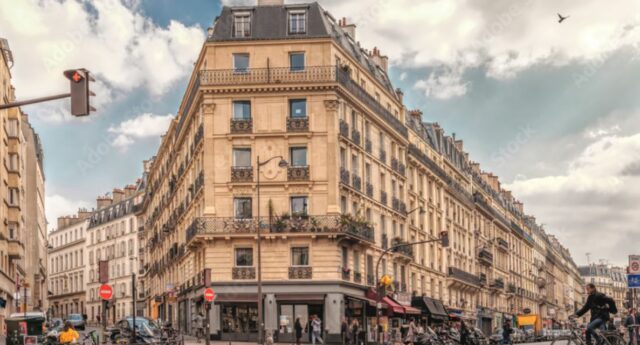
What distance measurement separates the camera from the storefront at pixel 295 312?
48625 mm

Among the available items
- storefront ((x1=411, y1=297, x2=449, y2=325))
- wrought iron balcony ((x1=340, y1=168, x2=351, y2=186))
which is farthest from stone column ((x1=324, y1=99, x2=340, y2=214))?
storefront ((x1=411, y1=297, x2=449, y2=325))

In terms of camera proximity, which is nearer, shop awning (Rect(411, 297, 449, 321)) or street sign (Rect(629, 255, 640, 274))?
street sign (Rect(629, 255, 640, 274))

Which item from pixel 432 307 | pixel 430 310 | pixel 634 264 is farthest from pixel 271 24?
pixel 634 264

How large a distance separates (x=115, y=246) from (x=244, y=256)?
68872mm

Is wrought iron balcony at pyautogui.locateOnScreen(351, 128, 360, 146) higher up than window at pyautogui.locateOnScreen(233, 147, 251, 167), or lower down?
higher up

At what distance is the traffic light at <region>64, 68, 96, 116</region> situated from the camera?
57.1 ft

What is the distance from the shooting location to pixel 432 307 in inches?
2628

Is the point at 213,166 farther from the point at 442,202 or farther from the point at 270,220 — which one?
the point at 442,202

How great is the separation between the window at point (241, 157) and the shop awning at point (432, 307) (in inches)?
765

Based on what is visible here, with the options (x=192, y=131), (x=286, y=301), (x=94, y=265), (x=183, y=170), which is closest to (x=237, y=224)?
(x=286, y=301)

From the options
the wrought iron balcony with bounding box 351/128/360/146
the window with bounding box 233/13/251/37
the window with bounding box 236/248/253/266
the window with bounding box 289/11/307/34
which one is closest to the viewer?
the window with bounding box 236/248/253/266

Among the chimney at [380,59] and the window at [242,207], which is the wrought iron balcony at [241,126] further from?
the chimney at [380,59]

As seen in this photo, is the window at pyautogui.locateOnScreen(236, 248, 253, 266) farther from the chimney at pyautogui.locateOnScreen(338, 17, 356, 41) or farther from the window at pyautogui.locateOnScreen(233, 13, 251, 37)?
the chimney at pyautogui.locateOnScreen(338, 17, 356, 41)

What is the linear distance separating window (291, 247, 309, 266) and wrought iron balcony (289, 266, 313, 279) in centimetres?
26
